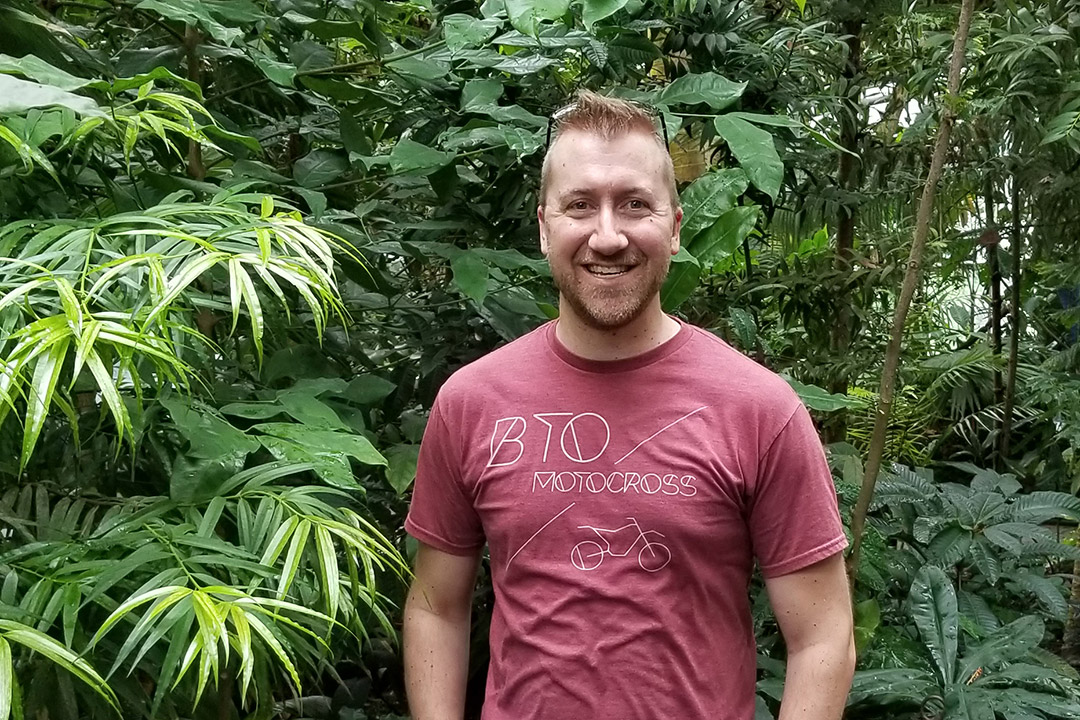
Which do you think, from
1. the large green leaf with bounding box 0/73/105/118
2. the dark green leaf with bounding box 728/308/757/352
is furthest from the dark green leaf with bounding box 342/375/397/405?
the dark green leaf with bounding box 728/308/757/352

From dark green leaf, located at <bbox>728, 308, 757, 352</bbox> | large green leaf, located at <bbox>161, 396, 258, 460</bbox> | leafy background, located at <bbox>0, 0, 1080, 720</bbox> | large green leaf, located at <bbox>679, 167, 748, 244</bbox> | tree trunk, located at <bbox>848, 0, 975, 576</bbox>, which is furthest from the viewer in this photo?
dark green leaf, located at <bbox>728, 308, 757, 352</bbox>

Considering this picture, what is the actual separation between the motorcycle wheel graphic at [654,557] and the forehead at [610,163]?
1.35 ft

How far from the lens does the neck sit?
130 centimetres

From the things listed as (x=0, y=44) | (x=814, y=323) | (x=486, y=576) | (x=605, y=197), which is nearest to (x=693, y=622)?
(x=605, y=197)

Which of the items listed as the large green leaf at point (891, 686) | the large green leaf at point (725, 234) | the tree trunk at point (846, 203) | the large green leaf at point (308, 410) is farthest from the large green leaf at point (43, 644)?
the tree trunk at point (846, 203)

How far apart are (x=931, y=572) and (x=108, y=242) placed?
5.57ft

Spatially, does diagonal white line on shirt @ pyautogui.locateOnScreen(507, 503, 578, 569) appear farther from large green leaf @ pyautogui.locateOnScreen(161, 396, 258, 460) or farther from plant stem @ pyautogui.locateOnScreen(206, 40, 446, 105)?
plant stem @ pyautogui.locateOnScreen(206, 40, 446, 105)

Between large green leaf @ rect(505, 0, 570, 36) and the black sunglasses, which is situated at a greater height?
large green leaf @ rect(505, 0, 570, 36)

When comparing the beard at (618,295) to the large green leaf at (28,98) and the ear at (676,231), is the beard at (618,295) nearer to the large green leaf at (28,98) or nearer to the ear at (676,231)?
the ear at (676,231)

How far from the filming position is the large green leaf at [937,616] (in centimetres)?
205

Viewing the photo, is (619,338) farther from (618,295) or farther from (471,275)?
(471,275)

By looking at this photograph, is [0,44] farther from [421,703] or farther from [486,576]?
[486,576]

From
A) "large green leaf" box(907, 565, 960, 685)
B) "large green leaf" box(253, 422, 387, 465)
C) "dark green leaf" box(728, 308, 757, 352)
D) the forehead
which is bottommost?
"large green leaf" box(907, 565, 960, 685)

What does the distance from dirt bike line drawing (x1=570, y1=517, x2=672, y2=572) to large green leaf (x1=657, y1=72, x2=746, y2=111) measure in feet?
2.09
